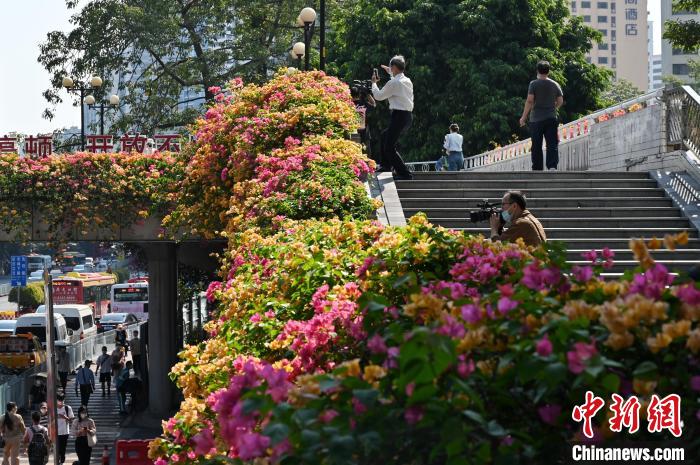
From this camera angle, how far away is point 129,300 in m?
66.1

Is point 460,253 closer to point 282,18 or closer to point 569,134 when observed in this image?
point 569,134

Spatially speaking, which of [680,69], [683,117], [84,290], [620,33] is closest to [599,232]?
[683,117]

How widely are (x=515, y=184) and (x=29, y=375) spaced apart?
68.2ft

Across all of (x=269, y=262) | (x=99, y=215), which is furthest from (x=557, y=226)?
(x=99, y=215)

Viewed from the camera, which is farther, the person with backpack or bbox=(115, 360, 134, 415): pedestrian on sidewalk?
bbox=(115, 360, 134, 415): pedestrian on sidewalk

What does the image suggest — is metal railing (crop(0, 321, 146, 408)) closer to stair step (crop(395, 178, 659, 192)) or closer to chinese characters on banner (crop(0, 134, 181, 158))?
chinese characters on banner (crop(0, 134, 181, 158))

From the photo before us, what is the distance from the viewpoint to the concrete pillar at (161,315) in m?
33.2

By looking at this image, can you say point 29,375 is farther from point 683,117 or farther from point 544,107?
point 683,117

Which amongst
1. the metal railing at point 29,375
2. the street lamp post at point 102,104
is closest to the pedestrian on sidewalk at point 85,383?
the metal railing at point 29,375

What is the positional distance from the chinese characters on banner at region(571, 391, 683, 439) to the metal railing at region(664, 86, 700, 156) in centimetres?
1442

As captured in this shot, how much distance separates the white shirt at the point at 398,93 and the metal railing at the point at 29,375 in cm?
1692

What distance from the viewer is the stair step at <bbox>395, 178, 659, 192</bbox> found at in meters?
16.9

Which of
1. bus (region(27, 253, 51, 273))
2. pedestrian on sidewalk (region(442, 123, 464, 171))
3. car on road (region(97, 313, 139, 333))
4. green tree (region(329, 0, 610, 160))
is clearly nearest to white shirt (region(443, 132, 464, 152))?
pedestrian on sidewalk (region(442, 123, 464, 171))

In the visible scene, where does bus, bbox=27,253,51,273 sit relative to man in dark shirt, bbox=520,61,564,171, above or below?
below
